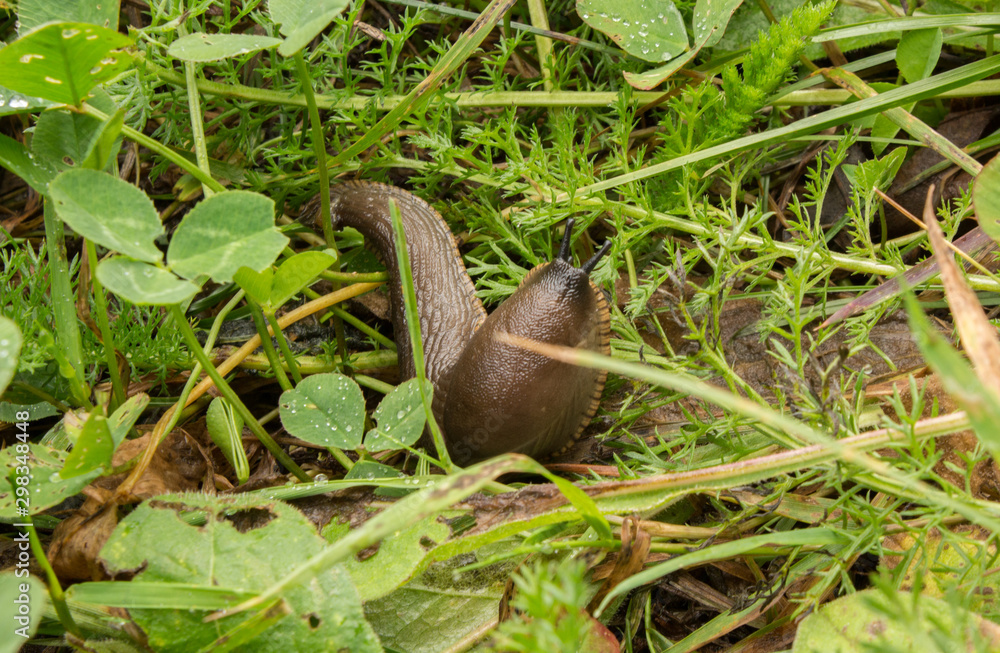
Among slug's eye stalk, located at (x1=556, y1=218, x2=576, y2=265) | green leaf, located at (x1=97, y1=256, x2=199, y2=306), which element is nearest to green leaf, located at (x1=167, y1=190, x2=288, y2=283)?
green leaf, located at (x1=97, y1=256, x2=199, y2=306)

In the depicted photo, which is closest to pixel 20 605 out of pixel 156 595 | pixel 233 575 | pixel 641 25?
pixel 156 595

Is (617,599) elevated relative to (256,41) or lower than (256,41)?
lower

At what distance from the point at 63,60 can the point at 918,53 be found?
241 cm

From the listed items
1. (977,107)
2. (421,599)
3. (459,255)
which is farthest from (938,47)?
(421,599)

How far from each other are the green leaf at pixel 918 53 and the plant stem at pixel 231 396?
2.25 meters

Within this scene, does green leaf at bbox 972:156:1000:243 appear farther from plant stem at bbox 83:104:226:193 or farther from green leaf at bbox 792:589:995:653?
plant stem at bbox 83:104:226:193

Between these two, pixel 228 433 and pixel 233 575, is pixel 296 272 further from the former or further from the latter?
pixel 233 575

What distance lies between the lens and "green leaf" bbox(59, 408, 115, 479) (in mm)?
1482

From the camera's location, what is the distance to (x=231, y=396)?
195cm

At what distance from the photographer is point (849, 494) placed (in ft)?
5.01

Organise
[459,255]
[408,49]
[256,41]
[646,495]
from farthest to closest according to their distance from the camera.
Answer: [408,49] → [459,255] → [256,41] → [646,495]

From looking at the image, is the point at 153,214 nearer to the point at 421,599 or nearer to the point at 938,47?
the point at 421,599

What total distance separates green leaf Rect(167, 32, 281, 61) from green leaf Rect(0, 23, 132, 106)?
0.18 meters

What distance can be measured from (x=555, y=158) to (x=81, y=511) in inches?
71.1
